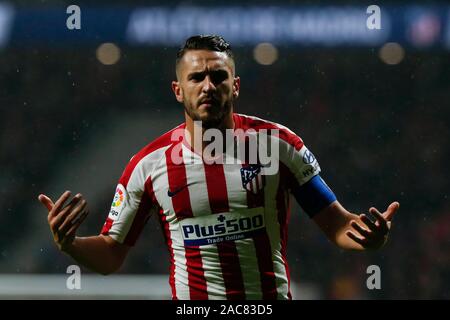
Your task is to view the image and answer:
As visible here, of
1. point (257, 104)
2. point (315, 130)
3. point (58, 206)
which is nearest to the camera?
point (58, 206)

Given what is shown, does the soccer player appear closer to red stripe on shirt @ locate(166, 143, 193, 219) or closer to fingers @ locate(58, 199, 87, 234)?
red stripe on shirt @ locate(166, 143, 193, 219)

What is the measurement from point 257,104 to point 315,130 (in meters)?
0.84

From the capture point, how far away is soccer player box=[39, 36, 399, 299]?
3.41 metres

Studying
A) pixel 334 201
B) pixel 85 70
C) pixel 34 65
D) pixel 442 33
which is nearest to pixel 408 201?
pixel 442 33

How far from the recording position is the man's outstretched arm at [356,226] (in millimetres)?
3225

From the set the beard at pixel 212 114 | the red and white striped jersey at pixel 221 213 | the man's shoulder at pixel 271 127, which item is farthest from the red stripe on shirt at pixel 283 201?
the beard at pixel 212 114

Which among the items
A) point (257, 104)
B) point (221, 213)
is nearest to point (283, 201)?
point (221, 213)

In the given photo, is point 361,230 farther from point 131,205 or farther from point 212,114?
point 131,205

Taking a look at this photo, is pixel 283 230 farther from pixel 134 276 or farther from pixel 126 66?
pixel 126 66

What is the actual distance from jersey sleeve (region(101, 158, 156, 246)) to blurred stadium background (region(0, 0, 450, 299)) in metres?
6.30

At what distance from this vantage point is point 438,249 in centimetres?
992

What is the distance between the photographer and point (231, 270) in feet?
11.2

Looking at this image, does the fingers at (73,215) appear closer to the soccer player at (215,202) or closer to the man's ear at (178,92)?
the soccer player at (215,202)

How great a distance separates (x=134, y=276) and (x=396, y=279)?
300 cm
